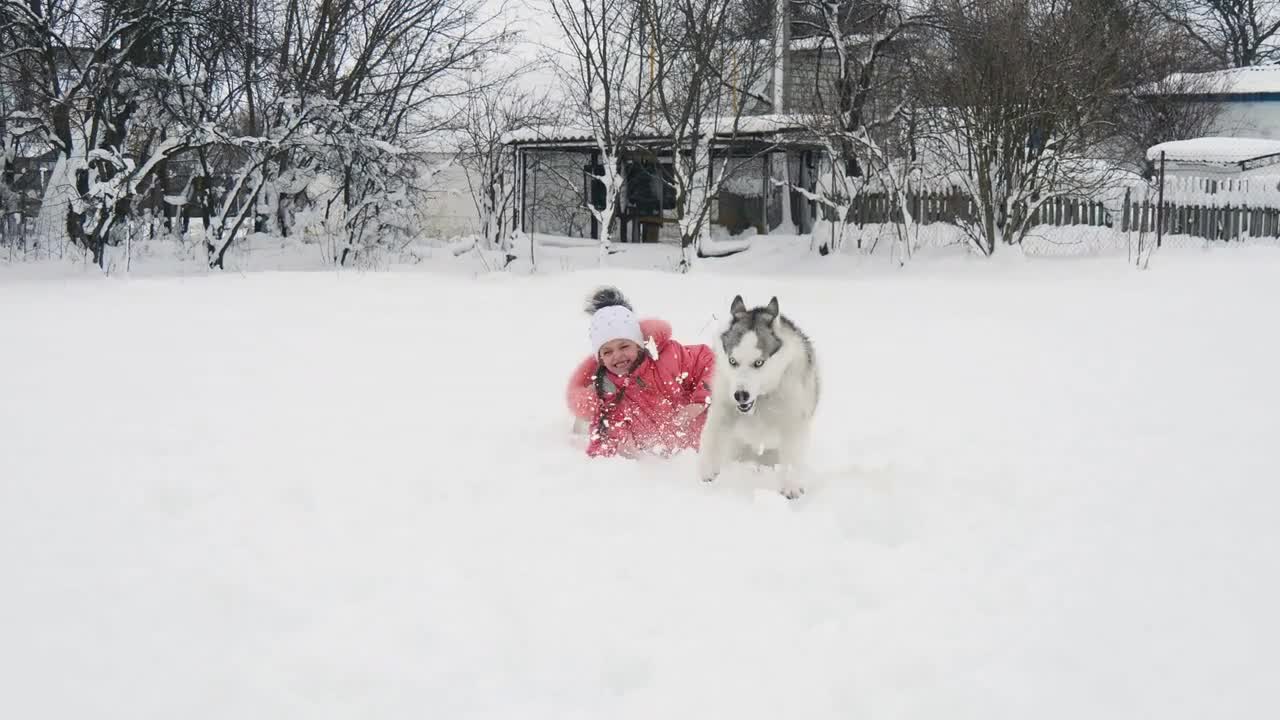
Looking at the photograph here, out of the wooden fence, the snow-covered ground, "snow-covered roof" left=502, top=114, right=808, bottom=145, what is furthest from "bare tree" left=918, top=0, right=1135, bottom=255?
the snow-covered ground

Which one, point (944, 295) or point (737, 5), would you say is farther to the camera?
point (737, 5)

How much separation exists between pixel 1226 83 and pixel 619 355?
3018 centimetres

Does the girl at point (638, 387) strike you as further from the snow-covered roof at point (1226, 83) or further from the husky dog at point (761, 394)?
the snow-covered roof at point (1226, 83)

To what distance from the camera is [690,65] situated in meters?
16.5

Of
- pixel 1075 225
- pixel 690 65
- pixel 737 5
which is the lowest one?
pixel 1075 225

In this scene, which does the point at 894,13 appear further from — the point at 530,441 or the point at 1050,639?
the point at 1050,639

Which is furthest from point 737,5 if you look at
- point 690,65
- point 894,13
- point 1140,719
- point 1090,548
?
point 1140,719

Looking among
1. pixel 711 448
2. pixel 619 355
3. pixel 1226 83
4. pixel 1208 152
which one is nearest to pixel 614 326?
pixel 619 355

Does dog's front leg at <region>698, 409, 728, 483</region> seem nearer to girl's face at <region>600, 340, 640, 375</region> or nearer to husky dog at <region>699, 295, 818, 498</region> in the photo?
husky dog at <region>699, 295, 818, 498</region>

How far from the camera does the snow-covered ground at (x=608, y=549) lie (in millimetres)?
2420

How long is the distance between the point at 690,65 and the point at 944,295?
6.88 meters

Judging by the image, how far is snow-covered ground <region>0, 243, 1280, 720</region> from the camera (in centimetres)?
242

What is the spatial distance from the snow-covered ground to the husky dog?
0.19 m

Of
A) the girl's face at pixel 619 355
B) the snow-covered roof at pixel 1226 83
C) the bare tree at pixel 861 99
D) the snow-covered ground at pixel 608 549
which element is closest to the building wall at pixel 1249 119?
the snow-covered roof at pixel 1226 83
